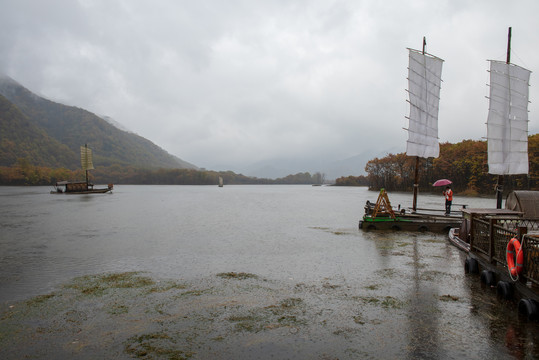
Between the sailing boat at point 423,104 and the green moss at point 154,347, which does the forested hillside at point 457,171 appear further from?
the green moss at point 154,347

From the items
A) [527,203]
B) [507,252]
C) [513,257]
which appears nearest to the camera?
[513,257]

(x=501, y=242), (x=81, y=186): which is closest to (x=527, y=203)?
(x=501, y=242)

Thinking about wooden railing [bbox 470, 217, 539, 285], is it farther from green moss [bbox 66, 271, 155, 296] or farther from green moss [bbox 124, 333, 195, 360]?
green moss [bbox 66, 271, 155, 296]

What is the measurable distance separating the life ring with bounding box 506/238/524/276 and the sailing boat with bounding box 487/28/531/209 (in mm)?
13078

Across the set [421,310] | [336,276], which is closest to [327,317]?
[421,310]

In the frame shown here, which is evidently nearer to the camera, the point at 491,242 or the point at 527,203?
the point at 491,242

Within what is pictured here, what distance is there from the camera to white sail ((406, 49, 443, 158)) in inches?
890

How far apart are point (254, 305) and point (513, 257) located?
→ 6.14m

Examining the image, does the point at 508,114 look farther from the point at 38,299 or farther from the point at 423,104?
the point at 38,299

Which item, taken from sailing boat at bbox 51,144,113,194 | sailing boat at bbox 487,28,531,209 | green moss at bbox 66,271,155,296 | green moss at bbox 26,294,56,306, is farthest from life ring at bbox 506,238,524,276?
sailing boat at bbox 51,144,113,194

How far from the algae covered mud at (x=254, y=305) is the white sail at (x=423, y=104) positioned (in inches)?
365

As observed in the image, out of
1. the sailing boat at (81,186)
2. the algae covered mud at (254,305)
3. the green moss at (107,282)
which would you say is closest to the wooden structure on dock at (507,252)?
the algae covered mud at (254,305)

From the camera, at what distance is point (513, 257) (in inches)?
299

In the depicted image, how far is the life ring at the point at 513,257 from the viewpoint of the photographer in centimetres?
728
